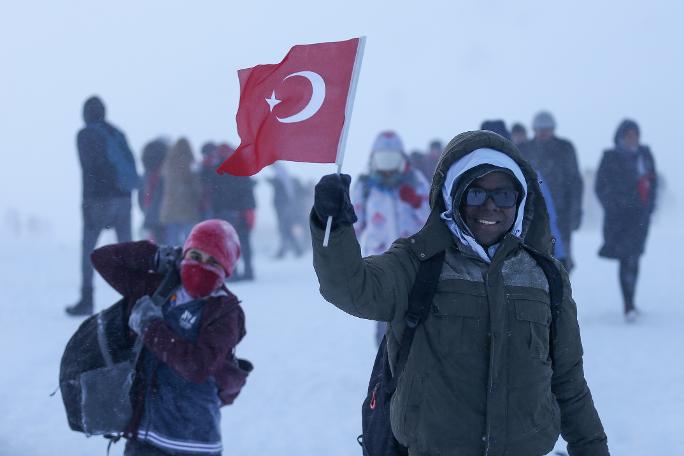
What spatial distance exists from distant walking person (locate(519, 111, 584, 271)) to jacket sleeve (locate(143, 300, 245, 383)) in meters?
5.01

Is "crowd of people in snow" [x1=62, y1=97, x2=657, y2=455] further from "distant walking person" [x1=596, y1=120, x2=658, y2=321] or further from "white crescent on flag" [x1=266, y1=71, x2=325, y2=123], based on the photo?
"distant walking person" [x1=596, y1=120, x2=658, y2=321]

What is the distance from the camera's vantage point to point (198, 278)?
3232mm

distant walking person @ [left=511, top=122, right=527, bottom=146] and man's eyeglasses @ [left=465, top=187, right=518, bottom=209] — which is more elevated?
distant walking person @ [left=511, top=122, right=527, bottom=146]

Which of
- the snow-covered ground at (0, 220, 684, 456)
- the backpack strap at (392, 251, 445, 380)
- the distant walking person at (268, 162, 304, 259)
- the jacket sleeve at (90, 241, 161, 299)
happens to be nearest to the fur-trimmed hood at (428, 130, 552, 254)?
the backpack strap at (392, 251, 445, 380)

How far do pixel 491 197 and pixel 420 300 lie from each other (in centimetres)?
41

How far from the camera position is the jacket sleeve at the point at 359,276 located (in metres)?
2.09

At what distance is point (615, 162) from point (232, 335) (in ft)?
19.7

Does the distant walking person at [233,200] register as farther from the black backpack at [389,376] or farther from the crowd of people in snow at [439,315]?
the black backpack at [389,376]

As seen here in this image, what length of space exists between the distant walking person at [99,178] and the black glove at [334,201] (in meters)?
5.71

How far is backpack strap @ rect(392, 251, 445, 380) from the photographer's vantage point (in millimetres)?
2289

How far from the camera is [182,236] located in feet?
35.9

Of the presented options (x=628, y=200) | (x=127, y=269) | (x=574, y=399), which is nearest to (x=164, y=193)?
(x=628, y=200)

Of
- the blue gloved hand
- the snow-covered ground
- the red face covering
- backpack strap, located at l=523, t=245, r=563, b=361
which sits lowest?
the snow-covered ground

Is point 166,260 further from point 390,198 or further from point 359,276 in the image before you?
point 390,198
